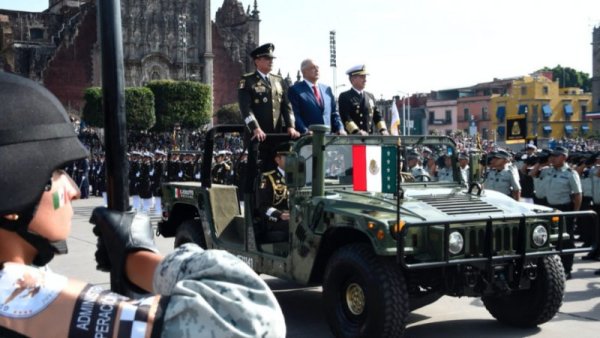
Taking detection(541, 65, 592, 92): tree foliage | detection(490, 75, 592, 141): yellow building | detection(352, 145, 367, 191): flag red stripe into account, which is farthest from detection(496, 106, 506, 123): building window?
detection(352, 145, 367, 191): flag red stripe

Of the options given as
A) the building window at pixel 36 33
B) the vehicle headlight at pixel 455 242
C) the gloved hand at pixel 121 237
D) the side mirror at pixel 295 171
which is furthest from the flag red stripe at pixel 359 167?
the building window at pixel 36 33

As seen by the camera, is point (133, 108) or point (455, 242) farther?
point (133, 108)

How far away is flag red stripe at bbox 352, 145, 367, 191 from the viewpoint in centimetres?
658

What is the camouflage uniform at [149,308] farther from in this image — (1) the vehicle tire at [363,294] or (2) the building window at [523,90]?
(2) the building window at [523,90]

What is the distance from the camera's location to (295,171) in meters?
6.82

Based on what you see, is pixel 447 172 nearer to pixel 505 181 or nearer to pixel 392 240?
pixel 392 240

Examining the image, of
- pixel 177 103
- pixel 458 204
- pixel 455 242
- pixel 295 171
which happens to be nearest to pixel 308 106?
pixel 295 171

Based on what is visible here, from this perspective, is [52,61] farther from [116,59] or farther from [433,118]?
[116,59]

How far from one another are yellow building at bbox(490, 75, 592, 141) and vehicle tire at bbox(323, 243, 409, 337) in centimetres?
7252

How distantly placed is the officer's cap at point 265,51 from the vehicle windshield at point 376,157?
4.80ft

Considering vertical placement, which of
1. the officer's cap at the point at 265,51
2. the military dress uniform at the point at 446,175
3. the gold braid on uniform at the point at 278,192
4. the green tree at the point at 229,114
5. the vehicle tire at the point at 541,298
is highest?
the green tree at the point at 229,114

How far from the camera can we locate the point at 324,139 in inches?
270

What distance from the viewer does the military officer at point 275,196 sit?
24.5ft

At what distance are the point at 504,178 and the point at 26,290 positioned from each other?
11.1 m
